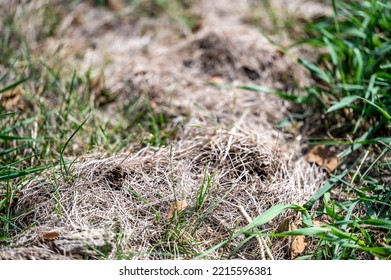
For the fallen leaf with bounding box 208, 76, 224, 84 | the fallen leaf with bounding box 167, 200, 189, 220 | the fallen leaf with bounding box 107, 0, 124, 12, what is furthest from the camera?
the fallen leaf with bounding box 107, 0, 124, 12

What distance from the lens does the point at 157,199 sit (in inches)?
74.3

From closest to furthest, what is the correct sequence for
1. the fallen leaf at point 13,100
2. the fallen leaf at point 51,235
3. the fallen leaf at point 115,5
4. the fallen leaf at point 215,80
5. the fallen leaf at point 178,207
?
the fallen leaf at point 51,235 → the fallen leaf at point 178,207 → the fallen leaf at point 13,100 → the fallen leaf at point 215,80 → the fallen leaf at point 115,5

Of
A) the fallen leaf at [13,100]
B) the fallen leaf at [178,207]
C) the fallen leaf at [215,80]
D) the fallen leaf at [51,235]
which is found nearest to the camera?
the fallen leaf at [51,235]

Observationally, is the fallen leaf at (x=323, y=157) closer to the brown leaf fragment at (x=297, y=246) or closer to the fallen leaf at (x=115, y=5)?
the brown leaf fragment at (x=297, y=246)

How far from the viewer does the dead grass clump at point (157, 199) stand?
1719 millimetres

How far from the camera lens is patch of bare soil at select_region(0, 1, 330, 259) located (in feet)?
5.77

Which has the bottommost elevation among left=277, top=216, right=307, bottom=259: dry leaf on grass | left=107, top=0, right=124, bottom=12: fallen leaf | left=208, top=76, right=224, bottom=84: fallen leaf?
left=277, top=216, right=307, bottom=259: dry leaf on grass

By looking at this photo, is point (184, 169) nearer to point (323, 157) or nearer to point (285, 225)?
point (285, 225)

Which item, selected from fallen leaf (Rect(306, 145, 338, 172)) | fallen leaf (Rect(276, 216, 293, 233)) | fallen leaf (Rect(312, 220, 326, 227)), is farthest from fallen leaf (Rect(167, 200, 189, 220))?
fallen leaf (Rect(306, 145, 338, 172))

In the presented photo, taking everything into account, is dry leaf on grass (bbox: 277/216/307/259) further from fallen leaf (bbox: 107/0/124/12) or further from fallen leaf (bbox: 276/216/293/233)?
fallen leaf (bbox: 107/0/124/12)

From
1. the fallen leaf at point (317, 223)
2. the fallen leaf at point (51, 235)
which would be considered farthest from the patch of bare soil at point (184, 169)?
the fallen leaf at point (317, 223)

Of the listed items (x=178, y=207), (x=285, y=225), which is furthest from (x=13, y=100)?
(x=285, y=225)
